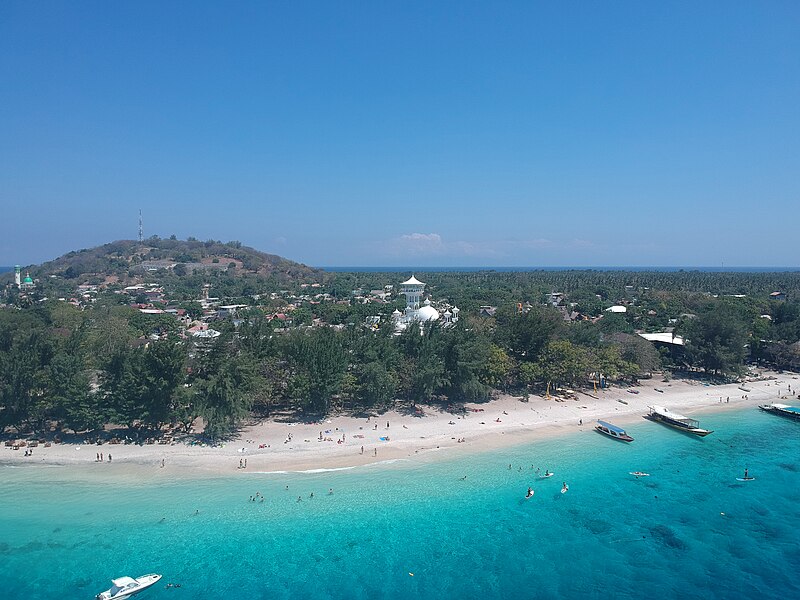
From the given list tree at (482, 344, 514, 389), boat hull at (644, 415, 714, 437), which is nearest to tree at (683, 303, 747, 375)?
boat hull at (644, 415, 714, 437)

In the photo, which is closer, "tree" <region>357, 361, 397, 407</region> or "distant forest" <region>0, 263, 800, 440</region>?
"distant forest" <region>0, 263, 800, 440</region>

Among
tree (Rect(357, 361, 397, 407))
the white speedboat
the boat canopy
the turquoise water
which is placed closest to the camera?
the white speedboat

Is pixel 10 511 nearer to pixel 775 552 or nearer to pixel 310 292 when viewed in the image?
pixel 775 552

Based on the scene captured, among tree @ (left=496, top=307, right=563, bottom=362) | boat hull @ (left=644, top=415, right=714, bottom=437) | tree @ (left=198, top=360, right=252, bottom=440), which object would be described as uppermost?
tree @ (left=496, top=307, right=563, bottom=362)

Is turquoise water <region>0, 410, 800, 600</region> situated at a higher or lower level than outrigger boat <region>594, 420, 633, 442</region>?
lower

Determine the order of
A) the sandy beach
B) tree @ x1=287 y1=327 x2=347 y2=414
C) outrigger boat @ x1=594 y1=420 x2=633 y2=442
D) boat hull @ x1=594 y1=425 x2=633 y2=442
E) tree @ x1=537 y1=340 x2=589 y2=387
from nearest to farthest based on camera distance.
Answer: the sandy beach < boat hull @ x1=594 y1=425 x2=633 y2=442 < outrigger boat @ x1=594 y1=420 x2=633 y2=442 < tree @ x1=287 y1=327 x2=347 y2=414 < tree @ x1=537 y1=340 x2=589 y2=387

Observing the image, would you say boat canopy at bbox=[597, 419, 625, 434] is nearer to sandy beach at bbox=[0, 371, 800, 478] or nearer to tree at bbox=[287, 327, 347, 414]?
sandy beach at bbox=[0, 371, 800, 478]

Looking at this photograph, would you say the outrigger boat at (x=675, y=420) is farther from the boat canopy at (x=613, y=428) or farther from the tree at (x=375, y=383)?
the tree at (x=375, y=383)
